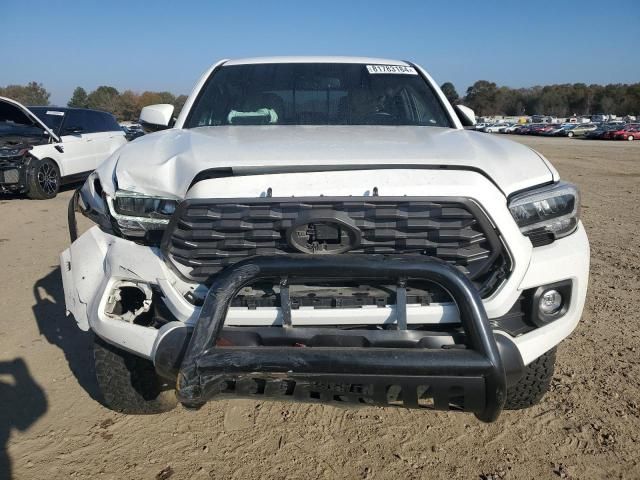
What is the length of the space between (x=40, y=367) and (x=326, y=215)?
93.1 inches

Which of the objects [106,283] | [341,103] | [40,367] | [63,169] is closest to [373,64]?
[341,103]

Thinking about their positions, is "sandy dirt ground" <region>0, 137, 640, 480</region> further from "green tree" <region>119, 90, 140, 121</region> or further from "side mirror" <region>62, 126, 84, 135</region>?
"green tree" <region>119, 90, 140, 121</region>

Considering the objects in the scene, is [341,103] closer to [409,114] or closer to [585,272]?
[409,114]

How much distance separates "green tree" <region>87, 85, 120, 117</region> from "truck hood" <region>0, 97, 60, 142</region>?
6485 cm

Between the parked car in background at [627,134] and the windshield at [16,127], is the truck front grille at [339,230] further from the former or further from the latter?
the parked car in background at [627,134]

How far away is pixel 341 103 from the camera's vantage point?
11.4 ft

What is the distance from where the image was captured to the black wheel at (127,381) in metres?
2.45

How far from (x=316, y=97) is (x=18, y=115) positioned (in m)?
8.01

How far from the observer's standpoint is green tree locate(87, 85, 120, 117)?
235 ft

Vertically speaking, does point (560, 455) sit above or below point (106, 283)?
below

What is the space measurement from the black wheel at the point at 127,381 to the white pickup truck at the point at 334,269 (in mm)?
47

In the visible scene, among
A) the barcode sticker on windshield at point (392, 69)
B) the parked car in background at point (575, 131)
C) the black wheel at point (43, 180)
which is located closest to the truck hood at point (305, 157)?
the barcode sticker on windshield at point (392, 69)

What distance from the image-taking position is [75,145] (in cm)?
987

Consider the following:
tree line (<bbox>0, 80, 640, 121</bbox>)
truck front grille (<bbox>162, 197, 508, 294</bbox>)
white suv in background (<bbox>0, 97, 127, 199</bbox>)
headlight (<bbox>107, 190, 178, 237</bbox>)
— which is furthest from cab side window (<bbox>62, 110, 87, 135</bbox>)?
tree line (<bbox>0, 80, 640, 121</bbox>)
